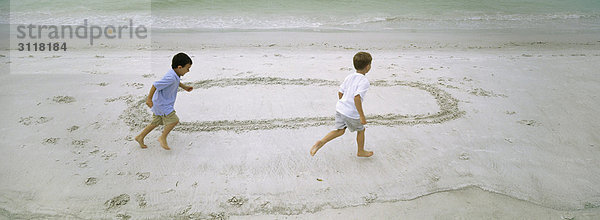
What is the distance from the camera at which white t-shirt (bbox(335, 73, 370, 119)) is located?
2802 mm

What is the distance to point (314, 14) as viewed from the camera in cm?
1333

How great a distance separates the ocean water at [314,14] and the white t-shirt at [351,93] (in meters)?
8.31

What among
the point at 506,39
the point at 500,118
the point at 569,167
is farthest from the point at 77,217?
the point at 506,39

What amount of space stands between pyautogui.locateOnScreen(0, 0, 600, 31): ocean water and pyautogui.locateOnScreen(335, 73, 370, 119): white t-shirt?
8.31 meters

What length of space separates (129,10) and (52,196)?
42.6ft

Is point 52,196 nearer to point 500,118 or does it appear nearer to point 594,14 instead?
point 500,118

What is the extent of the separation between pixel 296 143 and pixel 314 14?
35.1 feet

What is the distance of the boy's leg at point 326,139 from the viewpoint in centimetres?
311

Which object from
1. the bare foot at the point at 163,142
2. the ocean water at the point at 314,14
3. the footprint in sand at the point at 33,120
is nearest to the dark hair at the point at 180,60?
the bare foot at the point at 163,142

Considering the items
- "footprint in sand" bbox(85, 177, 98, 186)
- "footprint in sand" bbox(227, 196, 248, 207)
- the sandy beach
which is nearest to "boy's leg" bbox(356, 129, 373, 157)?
the sandy beach

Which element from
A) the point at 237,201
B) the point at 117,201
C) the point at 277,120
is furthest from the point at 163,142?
the point at 277,120

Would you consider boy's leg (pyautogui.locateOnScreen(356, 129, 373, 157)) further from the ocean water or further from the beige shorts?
the ocean water

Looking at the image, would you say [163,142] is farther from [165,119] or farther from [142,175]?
[142,175]

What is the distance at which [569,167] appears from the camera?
3049 millimetres
